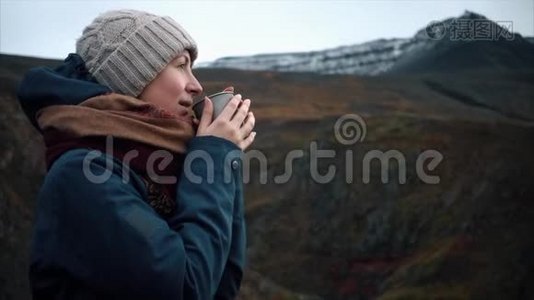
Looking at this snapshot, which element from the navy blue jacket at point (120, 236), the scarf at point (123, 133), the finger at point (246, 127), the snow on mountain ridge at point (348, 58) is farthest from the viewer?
the snow on mountain ridge at point (348, 58)

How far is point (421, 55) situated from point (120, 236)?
4.12 m

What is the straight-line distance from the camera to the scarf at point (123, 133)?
35.5 inches

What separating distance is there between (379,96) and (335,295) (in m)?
1.49

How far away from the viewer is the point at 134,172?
0.91m

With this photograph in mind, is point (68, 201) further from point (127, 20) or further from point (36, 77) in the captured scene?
point (127, 20)

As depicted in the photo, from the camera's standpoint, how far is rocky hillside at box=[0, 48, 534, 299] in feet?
11.3

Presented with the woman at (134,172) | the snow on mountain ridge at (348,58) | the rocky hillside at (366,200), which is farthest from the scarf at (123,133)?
the snow on mountain ridge at (348,58)

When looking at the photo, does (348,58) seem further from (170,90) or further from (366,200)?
(170,90)

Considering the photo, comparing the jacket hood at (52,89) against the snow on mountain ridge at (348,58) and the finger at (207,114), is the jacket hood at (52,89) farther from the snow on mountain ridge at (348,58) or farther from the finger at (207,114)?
the snow on mountain ridge at (348,58)

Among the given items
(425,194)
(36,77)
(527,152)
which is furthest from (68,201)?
(527,152)

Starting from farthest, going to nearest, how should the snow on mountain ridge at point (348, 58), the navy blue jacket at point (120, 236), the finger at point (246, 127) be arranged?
the snow on mountain ridge at point (348, 58)
the finger at point (246, 127)
the navy blue jacket at point (120, 236)

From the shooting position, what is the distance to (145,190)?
2.98 ft

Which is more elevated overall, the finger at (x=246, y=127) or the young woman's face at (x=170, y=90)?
the young woman's face at (x=170, y=90)

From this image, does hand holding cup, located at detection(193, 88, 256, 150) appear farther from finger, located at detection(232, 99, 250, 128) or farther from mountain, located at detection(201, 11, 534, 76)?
mountain, located at detection(201, 11, 534, 76)
